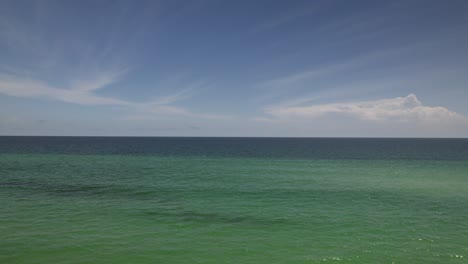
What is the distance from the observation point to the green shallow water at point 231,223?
50.7 ft

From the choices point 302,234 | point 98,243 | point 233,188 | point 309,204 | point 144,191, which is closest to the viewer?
point 98,243

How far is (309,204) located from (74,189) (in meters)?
27.3

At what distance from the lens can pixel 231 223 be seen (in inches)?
815

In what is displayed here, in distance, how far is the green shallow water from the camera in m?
15.4

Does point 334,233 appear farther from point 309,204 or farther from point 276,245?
point 309,204

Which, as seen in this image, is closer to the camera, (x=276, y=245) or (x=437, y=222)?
(x=276, y=245)

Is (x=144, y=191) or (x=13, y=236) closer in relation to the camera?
(x=13, y=236)

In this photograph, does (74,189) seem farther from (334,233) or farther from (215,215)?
(334,233)

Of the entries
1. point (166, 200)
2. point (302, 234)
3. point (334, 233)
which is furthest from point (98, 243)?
point (334, 233)

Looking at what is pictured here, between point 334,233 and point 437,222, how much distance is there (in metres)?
9.37

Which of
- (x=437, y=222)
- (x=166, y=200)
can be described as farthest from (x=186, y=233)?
(x=437, y=222)

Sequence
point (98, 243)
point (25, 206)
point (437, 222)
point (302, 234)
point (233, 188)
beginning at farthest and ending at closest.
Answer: point (233, 188)
point (25, 206)
point (437, 222)
point (302, 234)
point (98, 243)

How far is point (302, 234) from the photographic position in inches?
728

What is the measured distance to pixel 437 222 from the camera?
21141mm
